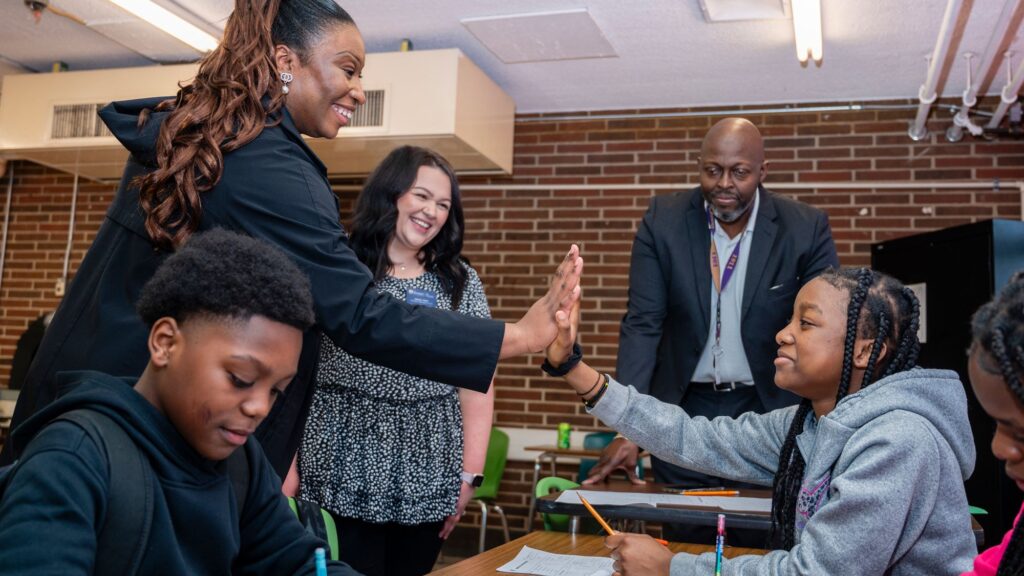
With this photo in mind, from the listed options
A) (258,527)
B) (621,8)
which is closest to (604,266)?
(621,8)

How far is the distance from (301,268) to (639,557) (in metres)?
0.79

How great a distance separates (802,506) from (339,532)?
1297mm

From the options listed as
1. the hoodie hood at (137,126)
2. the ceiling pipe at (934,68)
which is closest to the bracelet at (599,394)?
the hoodie hood at (137,126)

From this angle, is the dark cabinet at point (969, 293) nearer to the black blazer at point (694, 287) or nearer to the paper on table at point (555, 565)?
the black blazer at point (694, 287)

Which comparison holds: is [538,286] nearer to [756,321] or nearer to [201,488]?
[756,321]

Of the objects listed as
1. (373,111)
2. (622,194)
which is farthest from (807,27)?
(373,111)

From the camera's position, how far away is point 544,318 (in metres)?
1.89

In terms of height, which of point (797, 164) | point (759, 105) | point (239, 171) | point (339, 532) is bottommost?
point (339, 532)

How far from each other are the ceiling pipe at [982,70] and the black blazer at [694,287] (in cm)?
190

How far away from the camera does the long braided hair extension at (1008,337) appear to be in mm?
1199

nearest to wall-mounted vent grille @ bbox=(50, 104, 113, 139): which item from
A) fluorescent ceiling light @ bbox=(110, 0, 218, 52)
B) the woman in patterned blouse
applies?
fluorescent ceiling light @ bbox=(110, 0, 218, 52)

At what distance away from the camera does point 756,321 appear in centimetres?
313

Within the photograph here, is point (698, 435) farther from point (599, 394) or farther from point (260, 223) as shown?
point (260, 223)

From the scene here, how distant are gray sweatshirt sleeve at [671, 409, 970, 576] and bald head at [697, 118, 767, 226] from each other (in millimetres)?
1741
